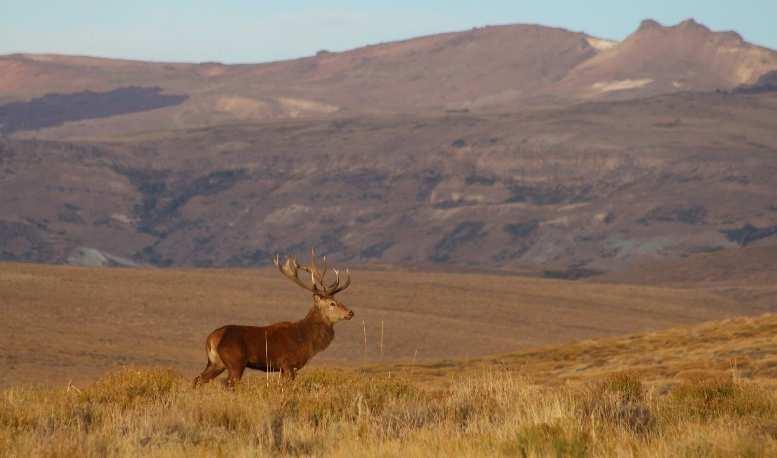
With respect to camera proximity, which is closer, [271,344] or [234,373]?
[234,373]

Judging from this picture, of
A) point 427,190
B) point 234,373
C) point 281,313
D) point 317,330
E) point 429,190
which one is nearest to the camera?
point 234,373

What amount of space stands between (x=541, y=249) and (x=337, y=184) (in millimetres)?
31278

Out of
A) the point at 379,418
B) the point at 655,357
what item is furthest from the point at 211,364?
the point at 655,357

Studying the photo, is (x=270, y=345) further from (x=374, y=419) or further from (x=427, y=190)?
(x=427, y=190)

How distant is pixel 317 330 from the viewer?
45.9 ft

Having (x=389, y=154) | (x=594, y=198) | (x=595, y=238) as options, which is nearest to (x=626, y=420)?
(x=595, y=238)

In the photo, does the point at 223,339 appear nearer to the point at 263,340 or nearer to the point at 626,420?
the point at 263,340

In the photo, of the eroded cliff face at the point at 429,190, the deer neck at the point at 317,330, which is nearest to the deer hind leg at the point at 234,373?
the deer neck at the point at 317,330

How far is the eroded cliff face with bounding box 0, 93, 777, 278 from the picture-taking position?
116 metres

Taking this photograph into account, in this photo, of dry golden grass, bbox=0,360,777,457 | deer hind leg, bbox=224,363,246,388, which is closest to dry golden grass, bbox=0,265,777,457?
dry golden grass, bbox=0,360,777,457

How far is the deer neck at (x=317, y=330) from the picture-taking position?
1395 cm

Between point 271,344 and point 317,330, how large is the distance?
0.55m

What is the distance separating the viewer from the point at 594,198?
125875 millimetres

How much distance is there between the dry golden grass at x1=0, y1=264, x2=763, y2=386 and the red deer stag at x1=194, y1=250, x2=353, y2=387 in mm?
17790
